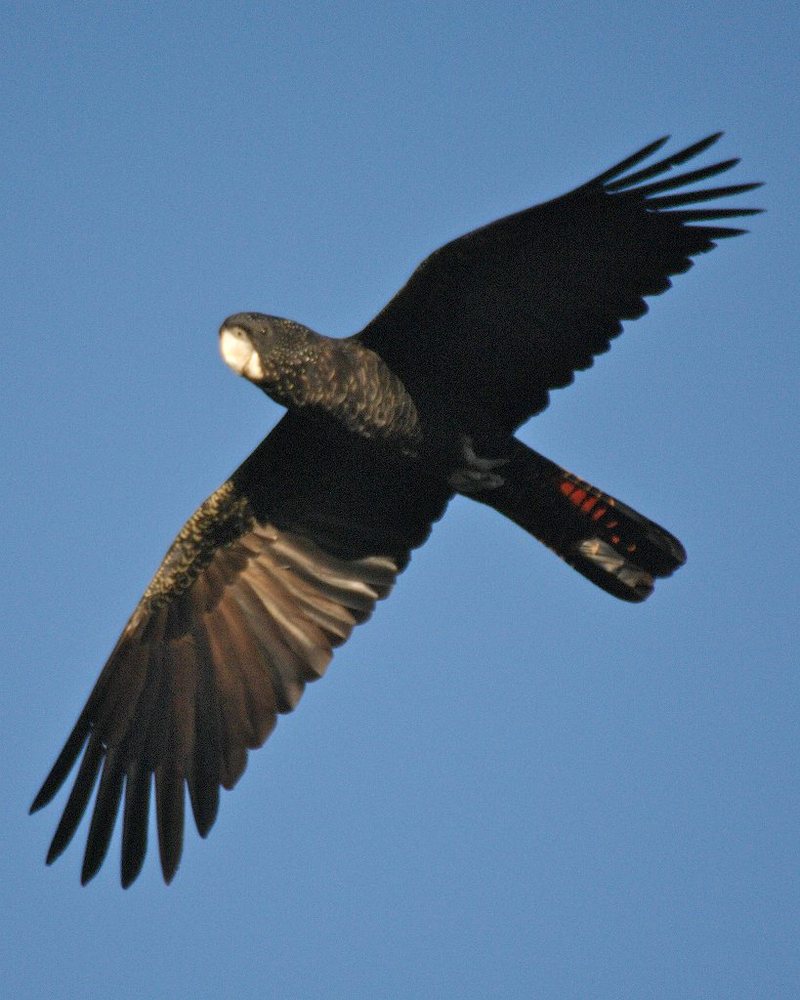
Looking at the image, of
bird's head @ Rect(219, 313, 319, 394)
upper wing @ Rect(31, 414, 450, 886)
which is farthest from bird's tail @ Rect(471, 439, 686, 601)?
bird's head @ Rect(219, 313, 319, 394)

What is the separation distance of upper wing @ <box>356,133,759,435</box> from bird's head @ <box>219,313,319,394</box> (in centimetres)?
43

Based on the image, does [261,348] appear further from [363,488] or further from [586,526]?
[586,526]

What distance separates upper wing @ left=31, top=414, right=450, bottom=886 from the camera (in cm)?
923

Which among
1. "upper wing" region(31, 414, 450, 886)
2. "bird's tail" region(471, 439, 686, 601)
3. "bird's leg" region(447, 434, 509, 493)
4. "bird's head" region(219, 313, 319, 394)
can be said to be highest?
"bird's tail" region(471, 439, 686, 601)

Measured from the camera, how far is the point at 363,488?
958 centimetres

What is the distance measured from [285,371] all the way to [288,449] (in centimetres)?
103

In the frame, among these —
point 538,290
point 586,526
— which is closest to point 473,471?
point 586,526

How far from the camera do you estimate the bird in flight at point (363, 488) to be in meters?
8.11

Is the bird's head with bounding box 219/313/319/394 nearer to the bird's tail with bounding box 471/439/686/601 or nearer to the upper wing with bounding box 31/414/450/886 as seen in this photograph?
the upper wing with bounding box 31/414/450/886

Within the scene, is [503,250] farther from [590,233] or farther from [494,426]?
[494,426]

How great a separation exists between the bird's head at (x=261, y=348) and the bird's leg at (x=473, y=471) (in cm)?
114

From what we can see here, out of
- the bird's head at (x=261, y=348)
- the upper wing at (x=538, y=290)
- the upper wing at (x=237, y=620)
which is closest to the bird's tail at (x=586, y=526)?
the upper wing at (x=538, y=290)

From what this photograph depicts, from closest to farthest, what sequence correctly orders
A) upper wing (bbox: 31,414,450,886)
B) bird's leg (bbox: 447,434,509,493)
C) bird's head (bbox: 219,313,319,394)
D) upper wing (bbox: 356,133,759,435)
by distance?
upper wing (bbox: 356,133,759,435), bird's head (bbox: 219,313,319,394), bird's leg (bbox: 447,434,509,493), upper wing (bbox: 31,414,450,886)

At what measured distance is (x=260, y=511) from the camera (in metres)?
9.66
